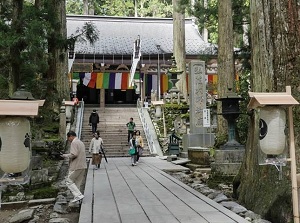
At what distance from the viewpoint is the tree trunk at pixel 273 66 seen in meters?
5.05

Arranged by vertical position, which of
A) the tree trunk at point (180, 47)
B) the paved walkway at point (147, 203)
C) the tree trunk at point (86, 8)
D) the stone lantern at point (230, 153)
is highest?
the tree trunk at point (86, 8)

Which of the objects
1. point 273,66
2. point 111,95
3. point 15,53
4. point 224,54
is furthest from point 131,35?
point 273,66

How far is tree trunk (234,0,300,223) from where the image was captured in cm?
505

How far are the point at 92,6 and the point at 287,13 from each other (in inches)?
1335

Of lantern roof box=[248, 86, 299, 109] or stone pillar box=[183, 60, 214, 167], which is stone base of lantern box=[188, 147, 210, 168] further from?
lantern roof box=[248, 86, 299, 109]

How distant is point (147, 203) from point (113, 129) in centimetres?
1319

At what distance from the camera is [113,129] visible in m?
19.0

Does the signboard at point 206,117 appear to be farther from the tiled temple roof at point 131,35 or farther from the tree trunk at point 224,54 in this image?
the tiled temple roof at point 131,35

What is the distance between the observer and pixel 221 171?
9.58 meters

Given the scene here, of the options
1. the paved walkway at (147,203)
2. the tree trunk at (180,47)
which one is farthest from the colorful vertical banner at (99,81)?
the paved walkway at (147,203)

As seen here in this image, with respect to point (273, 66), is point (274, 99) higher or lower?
lower

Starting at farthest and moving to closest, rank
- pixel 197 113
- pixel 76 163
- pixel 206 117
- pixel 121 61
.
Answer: pixel 121 61
pixel 197 113
pixel 206 117
pixel 76 163

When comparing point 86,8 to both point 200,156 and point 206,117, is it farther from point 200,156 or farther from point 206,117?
point 200,156

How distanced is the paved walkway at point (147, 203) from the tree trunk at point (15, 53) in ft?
8.48
